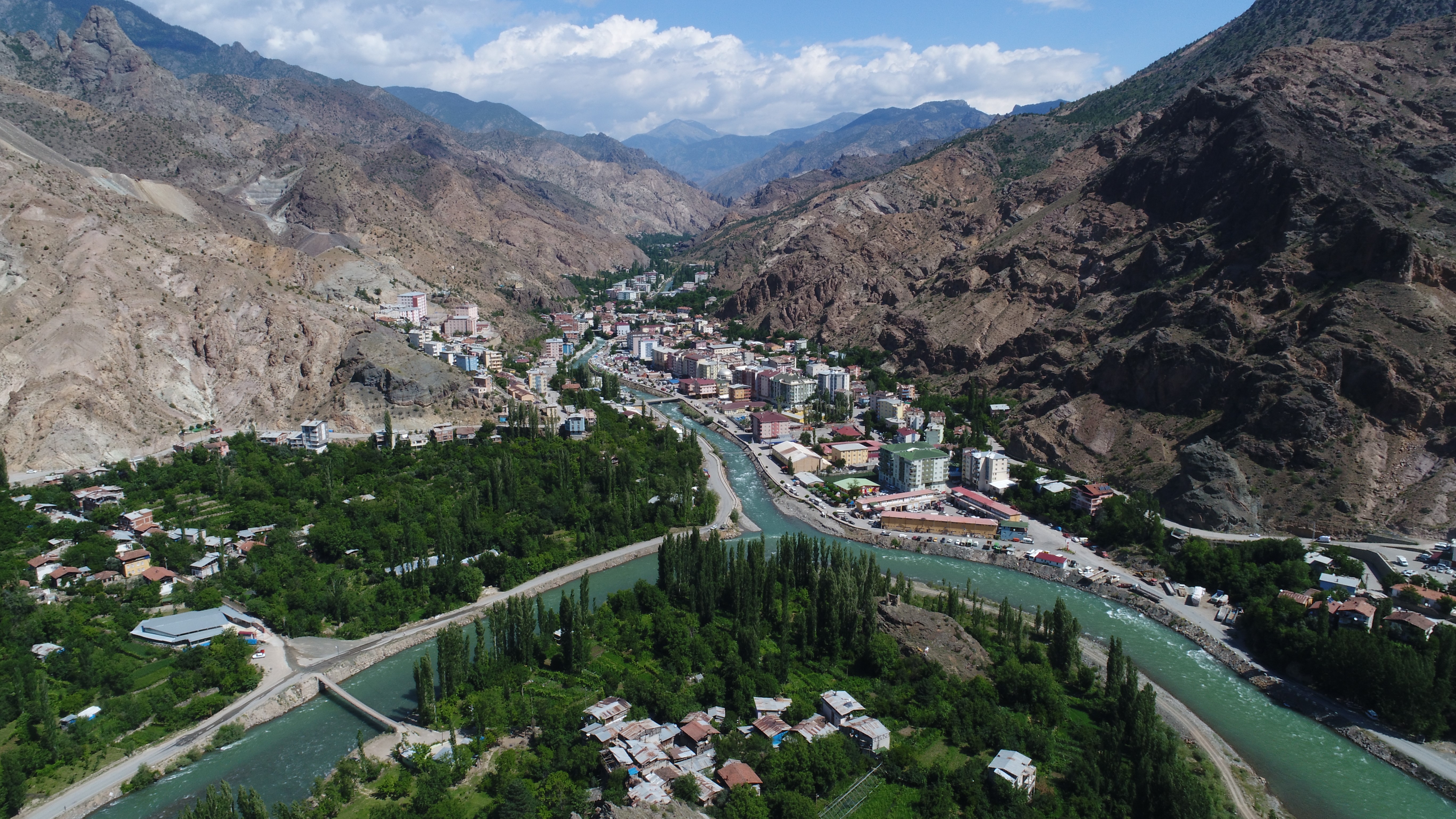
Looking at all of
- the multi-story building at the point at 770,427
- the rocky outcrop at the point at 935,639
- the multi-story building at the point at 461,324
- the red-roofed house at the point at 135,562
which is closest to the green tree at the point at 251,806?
the red-roofed house at the point at 135,562

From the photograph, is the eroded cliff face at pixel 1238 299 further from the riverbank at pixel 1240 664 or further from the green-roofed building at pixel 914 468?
the riverbank at pixel 1240 664

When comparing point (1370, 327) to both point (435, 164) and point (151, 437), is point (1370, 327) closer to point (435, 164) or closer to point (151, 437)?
point (151, 437)

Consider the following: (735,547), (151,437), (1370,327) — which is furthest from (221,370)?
(1370,327)

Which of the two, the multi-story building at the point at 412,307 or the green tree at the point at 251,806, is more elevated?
the multi-story building at the point at 412,307

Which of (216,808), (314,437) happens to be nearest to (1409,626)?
(216,808)

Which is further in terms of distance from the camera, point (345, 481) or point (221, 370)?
point (221, 370)

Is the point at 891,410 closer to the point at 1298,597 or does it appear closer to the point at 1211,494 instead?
the point at 1211,494
